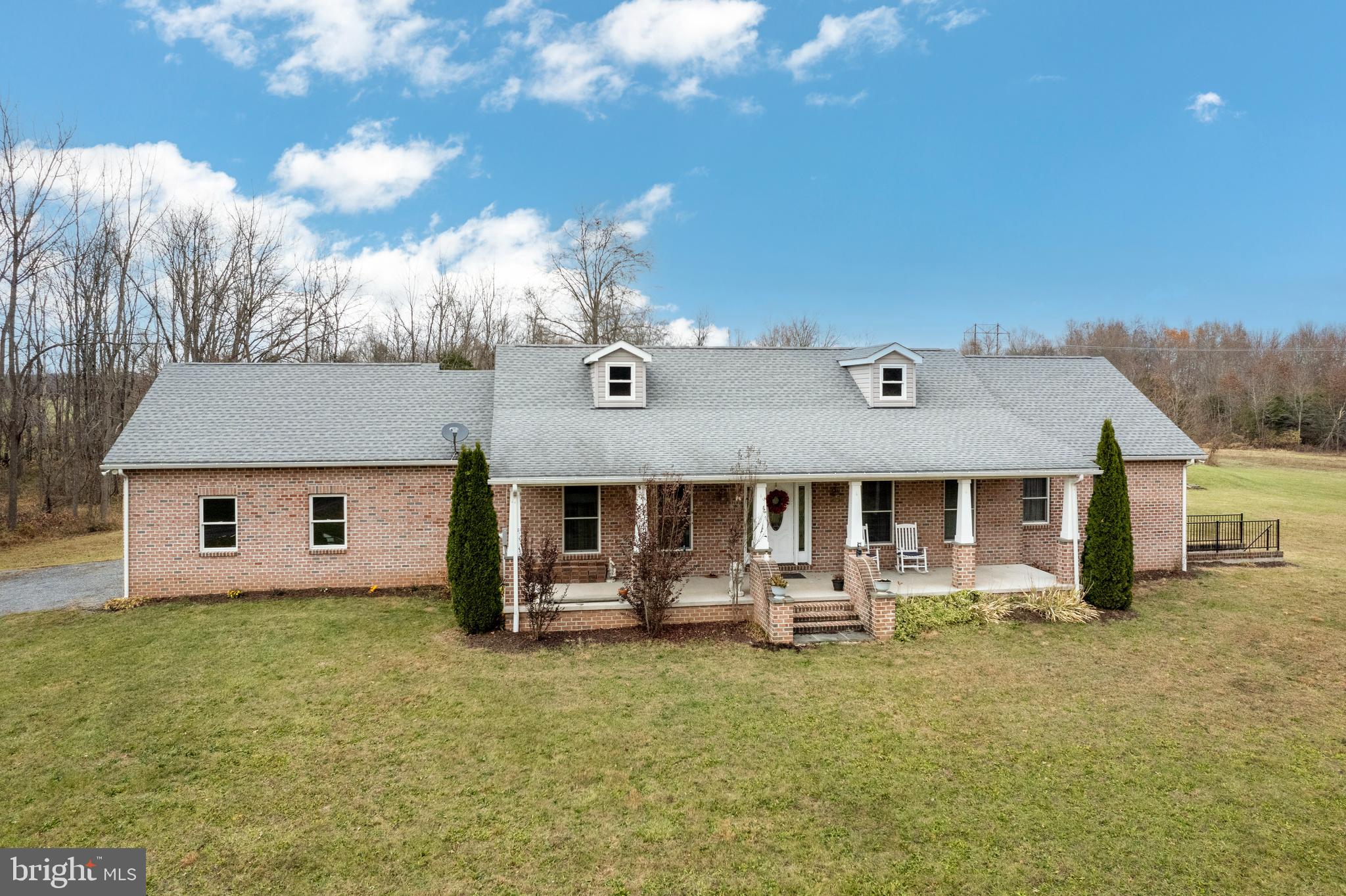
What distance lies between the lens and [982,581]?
43.6 feet

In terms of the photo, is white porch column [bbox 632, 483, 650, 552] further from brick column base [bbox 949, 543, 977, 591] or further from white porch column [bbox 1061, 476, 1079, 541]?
white porch column [bbox 1061, 476, 1079, 541]

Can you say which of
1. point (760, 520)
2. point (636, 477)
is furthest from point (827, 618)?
point (636, 477)

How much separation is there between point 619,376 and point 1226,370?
74217mm

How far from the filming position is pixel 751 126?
24438 millimetres

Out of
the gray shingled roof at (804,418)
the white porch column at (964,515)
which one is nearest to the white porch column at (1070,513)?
the gray shingled roof at (804,418)

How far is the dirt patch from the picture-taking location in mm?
11016

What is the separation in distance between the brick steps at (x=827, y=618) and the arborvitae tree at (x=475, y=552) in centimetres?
542

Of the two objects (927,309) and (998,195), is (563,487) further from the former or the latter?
(927,309)

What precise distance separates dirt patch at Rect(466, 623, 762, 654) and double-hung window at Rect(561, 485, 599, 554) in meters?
2.43

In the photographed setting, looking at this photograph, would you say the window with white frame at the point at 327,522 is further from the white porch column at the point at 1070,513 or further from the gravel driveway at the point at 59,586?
the white porch column at the point at 1070,513

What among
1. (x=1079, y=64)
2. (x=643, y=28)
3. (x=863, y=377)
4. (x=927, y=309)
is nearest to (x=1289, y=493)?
(x=927, y=309)

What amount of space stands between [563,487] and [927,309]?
31682 millimetres

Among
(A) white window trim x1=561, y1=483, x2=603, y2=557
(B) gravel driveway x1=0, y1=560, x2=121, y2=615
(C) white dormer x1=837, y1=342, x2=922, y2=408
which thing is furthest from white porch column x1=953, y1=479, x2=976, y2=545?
(B) gravel driveway x1=0, y1=560, x2=121, y2=615

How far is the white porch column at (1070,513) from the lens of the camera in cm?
1316
